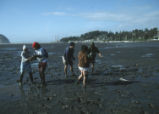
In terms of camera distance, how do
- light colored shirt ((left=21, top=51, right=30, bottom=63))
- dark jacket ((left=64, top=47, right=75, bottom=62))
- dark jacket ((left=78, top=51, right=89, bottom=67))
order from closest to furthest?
1. dark jacket ((left=78, top=51, right=89, bottom=67))
2. light colored shirt ((left=21, top=51, right=30, bottom=63))
3. dark jacket ((left=64, top=47, right=75, bottom=62))

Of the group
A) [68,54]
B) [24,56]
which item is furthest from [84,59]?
[24,56]

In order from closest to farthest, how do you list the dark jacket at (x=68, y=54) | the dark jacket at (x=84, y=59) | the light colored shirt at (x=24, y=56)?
the dark jacket at (x=84, y=59) → the light colored shirt at (x=24, y=56) → the dark jacket at (x=68, y=54)

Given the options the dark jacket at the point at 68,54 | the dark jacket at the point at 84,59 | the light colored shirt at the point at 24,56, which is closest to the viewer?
the dark jacket at the point at 84,59

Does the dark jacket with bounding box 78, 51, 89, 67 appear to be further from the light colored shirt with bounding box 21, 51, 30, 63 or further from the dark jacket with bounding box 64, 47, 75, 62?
the light colored shirt with bounding box 21, 51, 30, 63

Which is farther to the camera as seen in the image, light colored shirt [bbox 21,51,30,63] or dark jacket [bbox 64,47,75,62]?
dark jacket [bbox 64,47,75,62]

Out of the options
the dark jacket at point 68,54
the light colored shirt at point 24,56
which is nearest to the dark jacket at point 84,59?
the dark jacket at point 68,54

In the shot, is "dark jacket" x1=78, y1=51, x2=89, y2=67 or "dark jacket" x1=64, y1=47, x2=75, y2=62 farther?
"dark jacket" x1=64, y1=47, x2=75, y2=62

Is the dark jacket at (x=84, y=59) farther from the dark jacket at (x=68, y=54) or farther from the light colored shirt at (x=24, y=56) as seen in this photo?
the light colored shirt at (x=24, y=56)

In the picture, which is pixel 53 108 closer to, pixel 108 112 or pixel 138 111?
pixel 108 112

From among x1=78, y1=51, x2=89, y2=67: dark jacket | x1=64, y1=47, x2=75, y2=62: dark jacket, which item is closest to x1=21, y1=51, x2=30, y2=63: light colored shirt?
x1=64, y1=47, x2=75, y2=62: dark jacket

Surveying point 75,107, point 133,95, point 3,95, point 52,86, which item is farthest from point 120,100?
point 3,95

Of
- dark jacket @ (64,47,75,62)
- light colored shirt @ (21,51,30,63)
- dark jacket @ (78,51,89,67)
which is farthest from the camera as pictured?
dark jacket @ (64,47,75,62)

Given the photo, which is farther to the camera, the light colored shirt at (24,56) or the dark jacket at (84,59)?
the light colored shirt at (24,56)

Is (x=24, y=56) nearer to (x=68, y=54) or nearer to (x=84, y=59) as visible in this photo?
(x=68, y=54)
